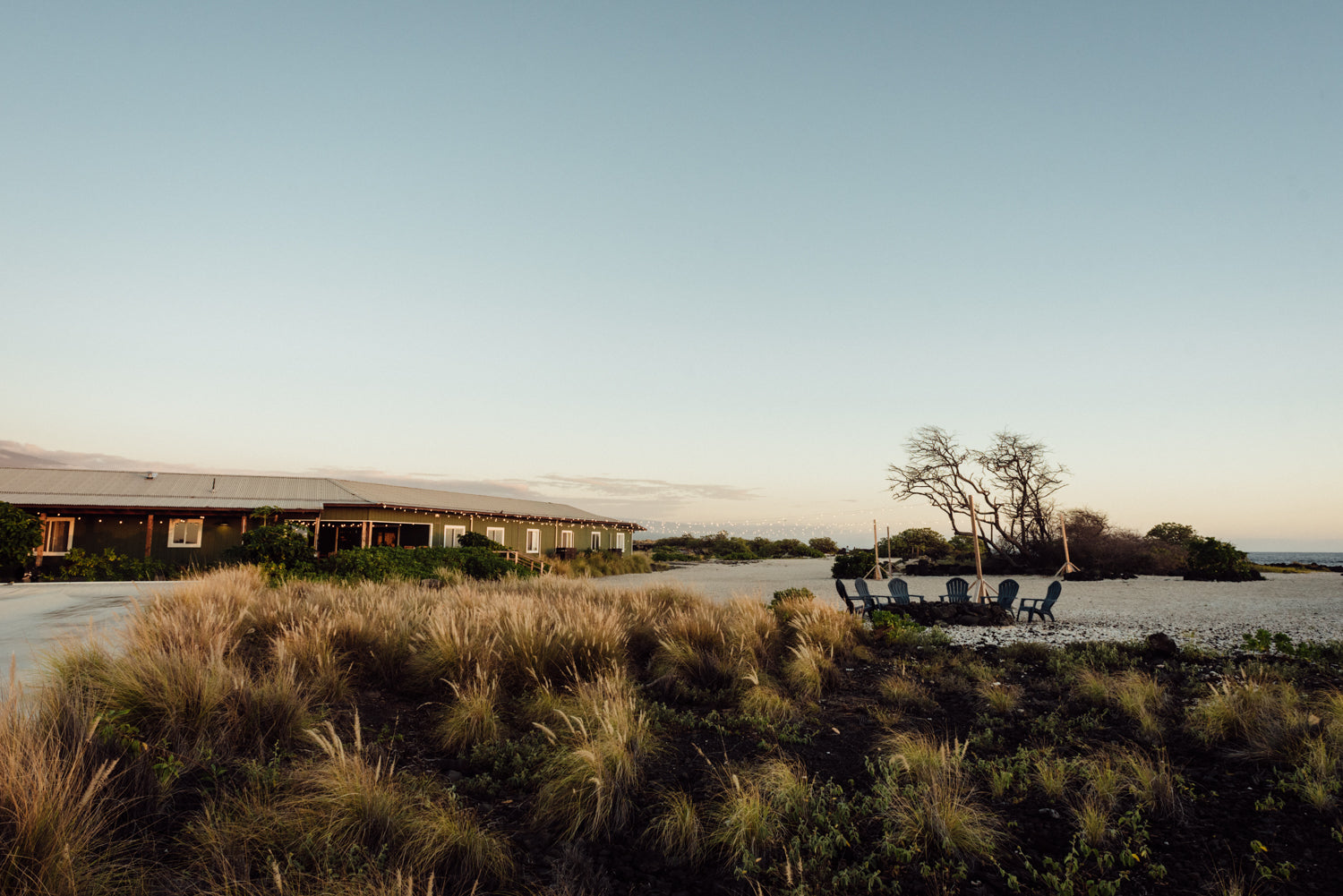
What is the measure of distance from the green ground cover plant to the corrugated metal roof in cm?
A: 1845

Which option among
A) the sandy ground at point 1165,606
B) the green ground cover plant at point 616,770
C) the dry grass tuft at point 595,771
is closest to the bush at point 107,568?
the sandy ground at point 1165,606

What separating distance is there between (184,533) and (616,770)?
78.8 ft

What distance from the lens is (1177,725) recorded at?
5148 millimetres

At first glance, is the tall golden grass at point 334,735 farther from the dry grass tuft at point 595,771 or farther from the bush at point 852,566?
the bush at point 852,566

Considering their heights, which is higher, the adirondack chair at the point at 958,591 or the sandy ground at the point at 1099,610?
the adirondack chair at the point at 958,591

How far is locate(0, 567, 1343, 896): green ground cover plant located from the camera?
2.97 m

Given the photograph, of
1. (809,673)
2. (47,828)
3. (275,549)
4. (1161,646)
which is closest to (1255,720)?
(809,673)

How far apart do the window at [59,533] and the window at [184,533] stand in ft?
8.05

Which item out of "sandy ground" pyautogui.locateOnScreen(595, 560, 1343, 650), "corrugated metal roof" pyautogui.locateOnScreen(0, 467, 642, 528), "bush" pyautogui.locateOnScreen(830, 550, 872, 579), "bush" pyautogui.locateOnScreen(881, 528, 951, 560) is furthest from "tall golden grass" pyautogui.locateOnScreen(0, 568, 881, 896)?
"bush" pyautogui.locateOnScreen(881, 528, 951, 560)

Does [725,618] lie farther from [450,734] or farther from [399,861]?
[399,861]

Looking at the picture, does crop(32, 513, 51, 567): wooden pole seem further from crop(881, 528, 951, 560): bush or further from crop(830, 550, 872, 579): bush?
crop(881, 528, 951, 560): bush

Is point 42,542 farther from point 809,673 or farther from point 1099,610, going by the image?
point 1099,610

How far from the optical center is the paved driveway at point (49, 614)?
657cm

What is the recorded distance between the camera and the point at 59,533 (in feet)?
69.2
